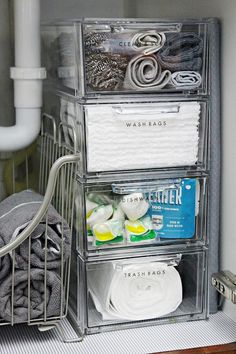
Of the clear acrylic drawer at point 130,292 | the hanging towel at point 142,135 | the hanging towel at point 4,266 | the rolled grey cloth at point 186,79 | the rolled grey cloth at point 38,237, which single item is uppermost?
the rolled grey cloth at point 186,79

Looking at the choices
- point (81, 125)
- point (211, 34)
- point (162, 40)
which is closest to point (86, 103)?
point (81, 125)

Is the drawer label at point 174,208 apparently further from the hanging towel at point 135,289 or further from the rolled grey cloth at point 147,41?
the rolled grey cloth at point 147,41

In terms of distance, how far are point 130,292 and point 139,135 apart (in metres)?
0.34

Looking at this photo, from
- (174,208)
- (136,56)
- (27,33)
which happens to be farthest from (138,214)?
(27,33)

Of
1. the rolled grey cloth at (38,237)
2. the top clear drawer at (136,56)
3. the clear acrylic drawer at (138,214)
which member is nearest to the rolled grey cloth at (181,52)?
the top clear drawer at (136,56)

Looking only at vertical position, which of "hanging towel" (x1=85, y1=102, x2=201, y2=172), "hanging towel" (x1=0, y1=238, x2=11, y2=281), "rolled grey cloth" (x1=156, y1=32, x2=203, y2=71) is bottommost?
"hanging towel" (x1=0, y1=238, x2=11, y2=281)

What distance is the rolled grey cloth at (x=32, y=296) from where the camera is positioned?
1306 mm

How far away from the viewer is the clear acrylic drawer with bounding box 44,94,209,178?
1333 millimetres

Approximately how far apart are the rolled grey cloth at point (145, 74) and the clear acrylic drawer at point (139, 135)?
0.03 metres

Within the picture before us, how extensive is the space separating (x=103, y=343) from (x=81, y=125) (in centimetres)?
46

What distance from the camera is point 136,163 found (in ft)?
4.50

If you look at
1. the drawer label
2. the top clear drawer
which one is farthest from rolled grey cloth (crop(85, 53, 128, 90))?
the drawer label

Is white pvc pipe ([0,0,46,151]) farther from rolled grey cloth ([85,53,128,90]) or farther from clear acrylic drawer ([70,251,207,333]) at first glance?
clear acrylic drawer ([70,251,207,333])

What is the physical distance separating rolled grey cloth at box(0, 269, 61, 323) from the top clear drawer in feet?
1.28
